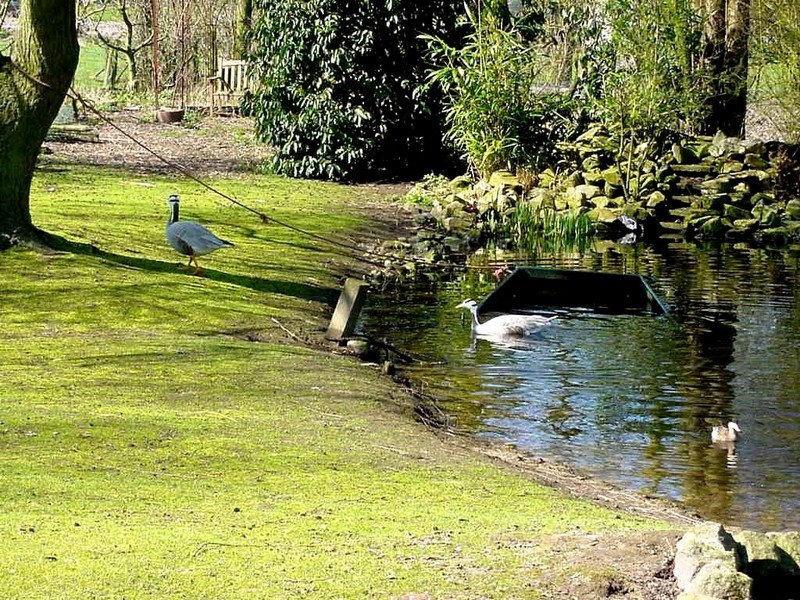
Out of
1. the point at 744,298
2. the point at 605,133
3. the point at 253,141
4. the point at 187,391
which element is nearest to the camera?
the point at 187,391

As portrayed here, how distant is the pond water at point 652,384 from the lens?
957 centimetres

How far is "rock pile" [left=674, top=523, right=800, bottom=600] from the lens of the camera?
519 centimetres

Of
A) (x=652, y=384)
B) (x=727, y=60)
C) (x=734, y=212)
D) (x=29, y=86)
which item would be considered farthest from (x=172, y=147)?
(x=652, y=384)

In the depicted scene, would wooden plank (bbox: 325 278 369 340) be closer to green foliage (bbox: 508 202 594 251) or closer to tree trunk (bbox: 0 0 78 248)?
tree trunk (bbox: 0 0 78 248)

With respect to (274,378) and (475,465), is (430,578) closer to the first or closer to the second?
(475,465)

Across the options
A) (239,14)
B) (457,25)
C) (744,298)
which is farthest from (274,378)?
(239,14)

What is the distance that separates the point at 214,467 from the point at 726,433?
4.46m

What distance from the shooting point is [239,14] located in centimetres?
4444

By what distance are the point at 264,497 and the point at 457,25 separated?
21589mm

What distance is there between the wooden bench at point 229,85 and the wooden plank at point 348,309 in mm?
27504

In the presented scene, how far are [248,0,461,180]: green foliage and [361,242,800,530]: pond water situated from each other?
32.5 ft

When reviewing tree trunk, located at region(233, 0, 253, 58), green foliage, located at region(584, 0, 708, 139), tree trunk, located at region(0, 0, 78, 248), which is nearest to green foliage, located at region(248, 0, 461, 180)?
green foliage, located at region(584, 0, 708, 139)

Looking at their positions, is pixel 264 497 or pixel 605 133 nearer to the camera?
pixel 264 497

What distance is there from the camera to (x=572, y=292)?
17.6 m
